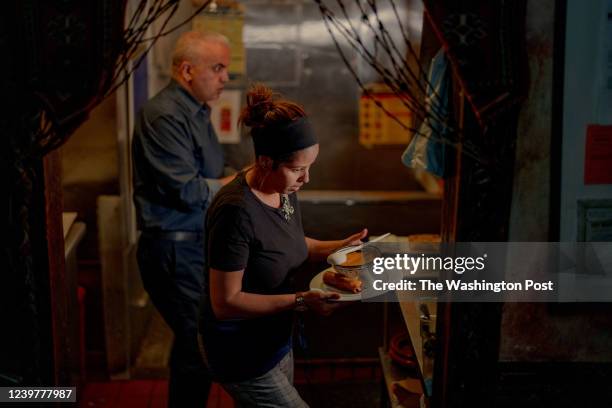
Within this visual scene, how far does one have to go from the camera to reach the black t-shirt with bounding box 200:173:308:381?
3.29 metres

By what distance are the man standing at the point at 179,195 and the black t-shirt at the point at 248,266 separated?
43.8 inches

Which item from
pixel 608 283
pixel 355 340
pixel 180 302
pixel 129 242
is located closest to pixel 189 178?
pixel 180 302

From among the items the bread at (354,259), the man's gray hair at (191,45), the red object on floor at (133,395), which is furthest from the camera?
the red object on floor at (133,395)

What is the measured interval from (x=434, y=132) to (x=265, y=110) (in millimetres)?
739

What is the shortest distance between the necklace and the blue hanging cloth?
672 millimetres

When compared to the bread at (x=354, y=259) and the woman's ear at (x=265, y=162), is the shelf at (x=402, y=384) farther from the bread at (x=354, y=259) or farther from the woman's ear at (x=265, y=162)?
the woman's ear at (x=265, y=162)

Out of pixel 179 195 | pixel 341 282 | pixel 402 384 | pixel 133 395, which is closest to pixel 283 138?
pixel 341 282

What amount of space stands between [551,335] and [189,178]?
2317 millimetres

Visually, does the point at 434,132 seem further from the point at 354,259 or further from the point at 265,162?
the point at 354,259

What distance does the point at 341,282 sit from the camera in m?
3.88

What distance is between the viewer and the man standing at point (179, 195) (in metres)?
4.63

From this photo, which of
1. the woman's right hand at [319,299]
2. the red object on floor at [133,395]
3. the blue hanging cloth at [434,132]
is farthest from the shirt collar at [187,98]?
the red object on floor at [133,395]

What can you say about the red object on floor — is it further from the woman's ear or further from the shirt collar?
the woman's ear

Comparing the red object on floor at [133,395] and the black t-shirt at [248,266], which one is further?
the red object on floor at [133,395]
